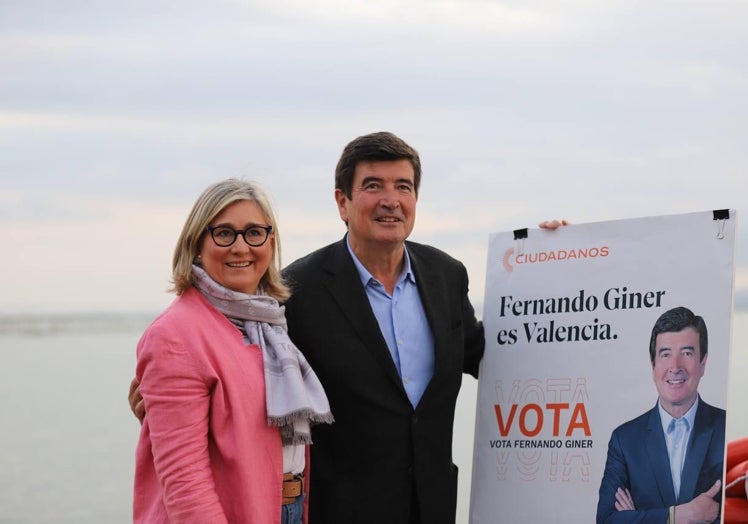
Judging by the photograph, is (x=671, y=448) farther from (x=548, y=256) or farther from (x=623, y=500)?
(x=548, y=256)

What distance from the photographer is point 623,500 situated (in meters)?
3.65

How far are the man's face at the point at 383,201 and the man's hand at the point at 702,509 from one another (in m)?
1.25

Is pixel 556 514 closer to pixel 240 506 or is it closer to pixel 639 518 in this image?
pixel 639 518

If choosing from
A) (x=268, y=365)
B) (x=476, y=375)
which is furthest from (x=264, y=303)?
(x=476, y=375)

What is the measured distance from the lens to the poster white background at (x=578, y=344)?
11.8 ft

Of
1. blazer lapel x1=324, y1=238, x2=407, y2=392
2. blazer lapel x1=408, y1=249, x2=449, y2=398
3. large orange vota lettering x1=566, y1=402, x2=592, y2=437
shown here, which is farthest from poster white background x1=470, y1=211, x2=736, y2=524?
blazer lapel x1=324, y1=238, x2=407, y2=392

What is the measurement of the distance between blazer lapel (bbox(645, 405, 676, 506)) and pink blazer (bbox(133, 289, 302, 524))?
136cm

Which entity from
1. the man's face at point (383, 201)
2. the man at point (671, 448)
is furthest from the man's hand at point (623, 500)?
the man's face at point (383, 201)

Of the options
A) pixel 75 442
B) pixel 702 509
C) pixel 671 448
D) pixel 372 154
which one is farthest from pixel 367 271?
pixel 75 442

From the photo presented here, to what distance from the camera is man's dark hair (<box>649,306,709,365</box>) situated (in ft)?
11.7

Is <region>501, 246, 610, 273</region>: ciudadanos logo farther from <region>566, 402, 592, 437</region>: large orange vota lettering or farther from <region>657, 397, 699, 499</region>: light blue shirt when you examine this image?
<region>657, 397, 699, 499</region>: light blue shirt

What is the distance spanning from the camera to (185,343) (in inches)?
109

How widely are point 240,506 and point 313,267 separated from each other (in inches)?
41.2

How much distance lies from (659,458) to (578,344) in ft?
1.62
